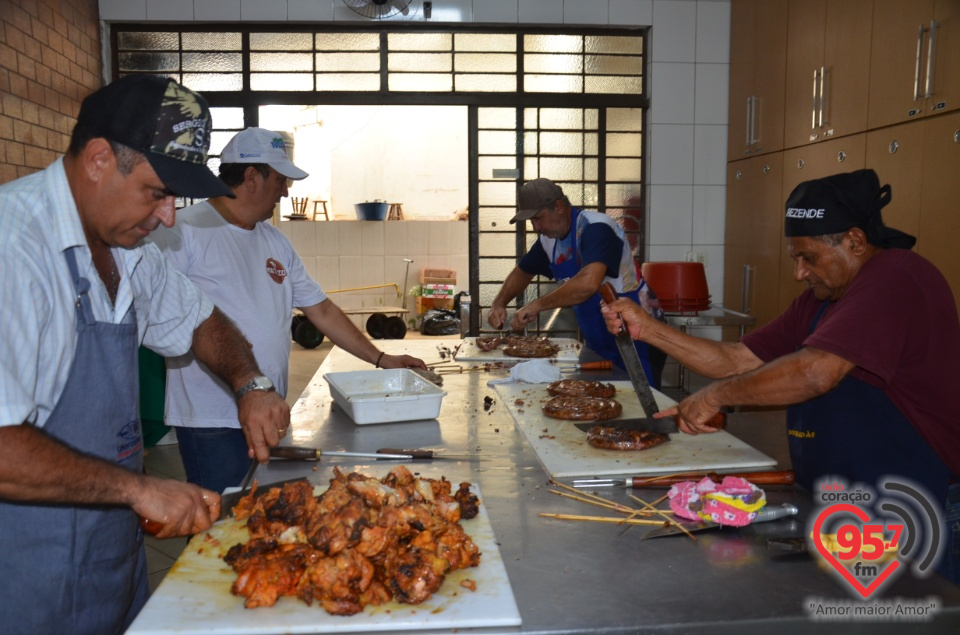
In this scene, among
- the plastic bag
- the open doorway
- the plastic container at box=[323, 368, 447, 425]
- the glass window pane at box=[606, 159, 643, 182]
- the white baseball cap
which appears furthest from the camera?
the open doorway

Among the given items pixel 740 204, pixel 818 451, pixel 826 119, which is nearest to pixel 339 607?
pixel 818 451

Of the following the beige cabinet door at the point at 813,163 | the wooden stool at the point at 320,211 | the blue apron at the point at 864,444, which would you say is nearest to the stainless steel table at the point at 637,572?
the blue apron at the point at 864,444

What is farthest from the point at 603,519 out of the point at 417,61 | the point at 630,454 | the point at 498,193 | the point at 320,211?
the point at 320,211

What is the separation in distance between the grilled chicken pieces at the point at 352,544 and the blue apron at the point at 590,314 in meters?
2.24

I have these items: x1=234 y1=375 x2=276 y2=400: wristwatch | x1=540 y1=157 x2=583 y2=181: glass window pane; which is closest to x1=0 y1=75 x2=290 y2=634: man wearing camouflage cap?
x1=234 y1=375 x2=276 y2=400: wristwatch

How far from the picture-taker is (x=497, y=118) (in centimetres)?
652

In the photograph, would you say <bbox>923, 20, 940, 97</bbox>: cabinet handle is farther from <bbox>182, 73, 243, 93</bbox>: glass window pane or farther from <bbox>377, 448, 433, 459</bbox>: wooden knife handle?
<bbox>182, 73, 243, 93</bbox>: glass window pane

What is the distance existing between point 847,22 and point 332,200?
27.0ft

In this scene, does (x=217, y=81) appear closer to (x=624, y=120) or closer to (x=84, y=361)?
(x=624, y=120)

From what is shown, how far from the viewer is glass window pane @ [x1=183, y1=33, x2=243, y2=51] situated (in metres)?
6.24

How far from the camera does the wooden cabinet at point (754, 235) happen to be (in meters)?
5.55

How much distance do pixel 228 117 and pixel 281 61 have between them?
25.1 inches

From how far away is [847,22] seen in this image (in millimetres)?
4617
